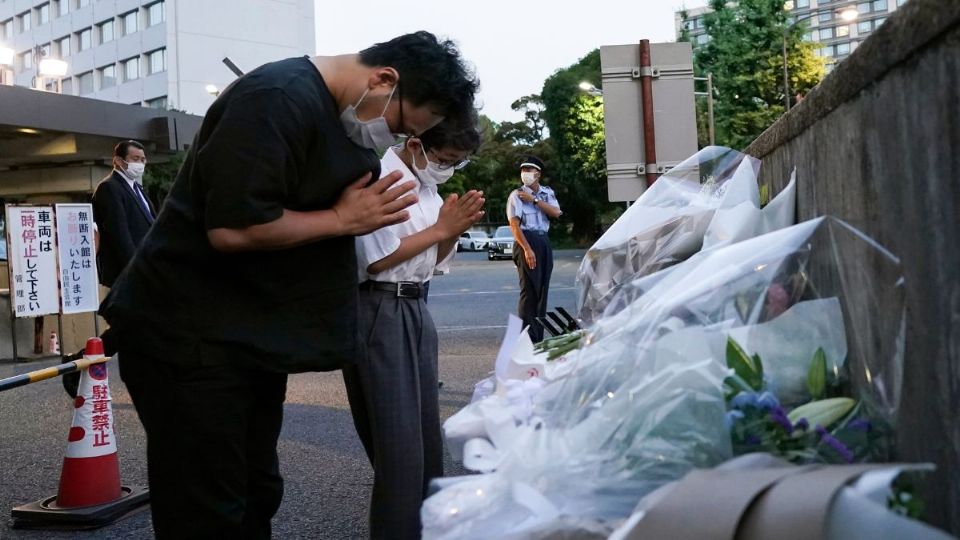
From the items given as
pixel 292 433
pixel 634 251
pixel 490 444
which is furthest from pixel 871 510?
pixel 292 433

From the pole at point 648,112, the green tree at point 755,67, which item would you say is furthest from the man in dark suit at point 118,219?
the green tree at point 755,67

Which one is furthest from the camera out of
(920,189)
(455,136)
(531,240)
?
(531,240)

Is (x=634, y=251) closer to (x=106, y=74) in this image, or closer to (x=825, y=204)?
(x=825, y=204)

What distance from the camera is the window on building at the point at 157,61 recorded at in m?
57.5

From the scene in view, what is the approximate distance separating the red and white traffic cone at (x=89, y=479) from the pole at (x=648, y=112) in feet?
15.1

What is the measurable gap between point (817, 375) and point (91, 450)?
3686 mm

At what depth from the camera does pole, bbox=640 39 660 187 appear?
7359 mm

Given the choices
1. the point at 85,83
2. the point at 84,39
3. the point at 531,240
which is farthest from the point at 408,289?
the point at 84,39

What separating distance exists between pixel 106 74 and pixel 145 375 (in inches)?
2606

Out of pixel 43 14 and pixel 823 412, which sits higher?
pixel 43 14

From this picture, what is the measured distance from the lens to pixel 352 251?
2.29 meters

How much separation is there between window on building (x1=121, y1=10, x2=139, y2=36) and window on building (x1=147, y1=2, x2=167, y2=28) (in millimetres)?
1179

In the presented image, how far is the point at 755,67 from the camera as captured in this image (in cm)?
3603

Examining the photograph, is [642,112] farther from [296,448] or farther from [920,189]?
[920,189]
